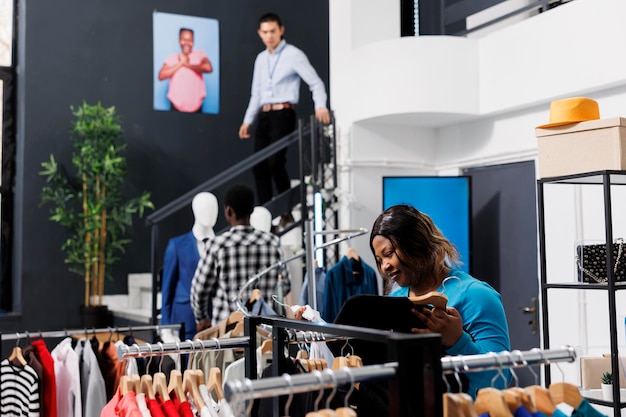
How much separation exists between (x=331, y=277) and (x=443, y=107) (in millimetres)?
1701

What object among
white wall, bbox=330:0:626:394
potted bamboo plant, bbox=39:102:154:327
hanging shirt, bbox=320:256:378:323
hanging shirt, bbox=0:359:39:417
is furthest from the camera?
potted bamboo plant, bbox=39:102:154:327

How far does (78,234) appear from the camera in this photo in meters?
7.25

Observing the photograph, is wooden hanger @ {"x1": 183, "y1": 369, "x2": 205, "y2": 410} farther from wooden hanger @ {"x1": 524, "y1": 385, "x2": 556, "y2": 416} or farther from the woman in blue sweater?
wooden hanger @ {"x1": 524, "y1": 385, "x2": 556, "y2": 416}

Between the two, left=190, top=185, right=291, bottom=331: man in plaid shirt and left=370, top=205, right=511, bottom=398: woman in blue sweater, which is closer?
left=370, top=205, right=511, bottom=398: woman in blue sweater

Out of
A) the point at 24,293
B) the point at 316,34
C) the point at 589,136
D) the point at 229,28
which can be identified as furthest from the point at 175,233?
the point at 589,136

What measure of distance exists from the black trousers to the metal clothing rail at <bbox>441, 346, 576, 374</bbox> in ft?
18.5

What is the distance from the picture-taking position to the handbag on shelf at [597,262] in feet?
11.5

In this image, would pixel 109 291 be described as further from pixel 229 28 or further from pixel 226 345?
pixel 226 345

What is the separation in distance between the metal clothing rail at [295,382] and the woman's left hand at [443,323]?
16.0 inches

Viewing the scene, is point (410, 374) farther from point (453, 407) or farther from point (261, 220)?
point (261, 220)

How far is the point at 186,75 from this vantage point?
8.38 metres

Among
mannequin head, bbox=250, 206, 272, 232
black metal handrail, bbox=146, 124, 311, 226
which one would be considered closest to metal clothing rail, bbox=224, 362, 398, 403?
mannequin head, bbox=250, 206, 272, 232

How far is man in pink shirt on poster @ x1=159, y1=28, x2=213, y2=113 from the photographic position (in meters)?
8.31

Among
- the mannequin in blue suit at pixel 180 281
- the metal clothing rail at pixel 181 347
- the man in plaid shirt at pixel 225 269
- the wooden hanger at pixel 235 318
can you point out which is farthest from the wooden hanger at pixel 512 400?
the mannequin in blue suit at pixel 180 281
